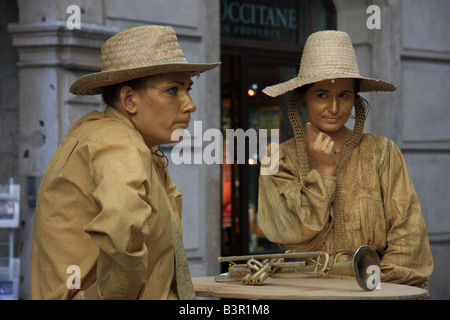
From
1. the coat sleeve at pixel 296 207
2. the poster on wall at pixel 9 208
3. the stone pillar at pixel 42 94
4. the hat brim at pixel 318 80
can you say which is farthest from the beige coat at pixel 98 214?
the poster on wall at pixel 9 208

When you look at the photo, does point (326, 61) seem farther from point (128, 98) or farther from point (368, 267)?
point (128, 98)

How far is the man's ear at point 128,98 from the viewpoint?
3.14 m

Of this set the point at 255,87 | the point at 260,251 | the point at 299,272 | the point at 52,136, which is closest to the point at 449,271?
the point at 260,251

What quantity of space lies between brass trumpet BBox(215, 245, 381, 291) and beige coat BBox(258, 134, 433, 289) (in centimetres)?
18

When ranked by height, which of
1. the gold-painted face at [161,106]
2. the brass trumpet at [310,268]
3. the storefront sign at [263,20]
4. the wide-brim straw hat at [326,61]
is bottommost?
the brass trumpet at [310,268]

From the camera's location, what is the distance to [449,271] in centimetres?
881

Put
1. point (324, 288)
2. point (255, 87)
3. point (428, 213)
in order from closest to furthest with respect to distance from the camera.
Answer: point (324, 288)
point (255, 87)
point (428, 213)

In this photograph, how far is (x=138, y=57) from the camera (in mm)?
3078

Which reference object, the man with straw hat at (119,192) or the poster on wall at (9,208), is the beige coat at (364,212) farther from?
the poster on wall at (9,208)

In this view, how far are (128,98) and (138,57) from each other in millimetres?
182

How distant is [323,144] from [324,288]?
90 cm

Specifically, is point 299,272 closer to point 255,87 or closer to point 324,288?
point 324,288

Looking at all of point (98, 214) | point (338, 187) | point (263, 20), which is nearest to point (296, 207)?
point (338, 187)

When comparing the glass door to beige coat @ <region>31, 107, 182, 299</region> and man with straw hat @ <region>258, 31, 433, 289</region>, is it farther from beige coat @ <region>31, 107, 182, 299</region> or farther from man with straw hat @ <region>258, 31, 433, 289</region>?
beige coat @ <region>31, 107, 182, 299</region>
